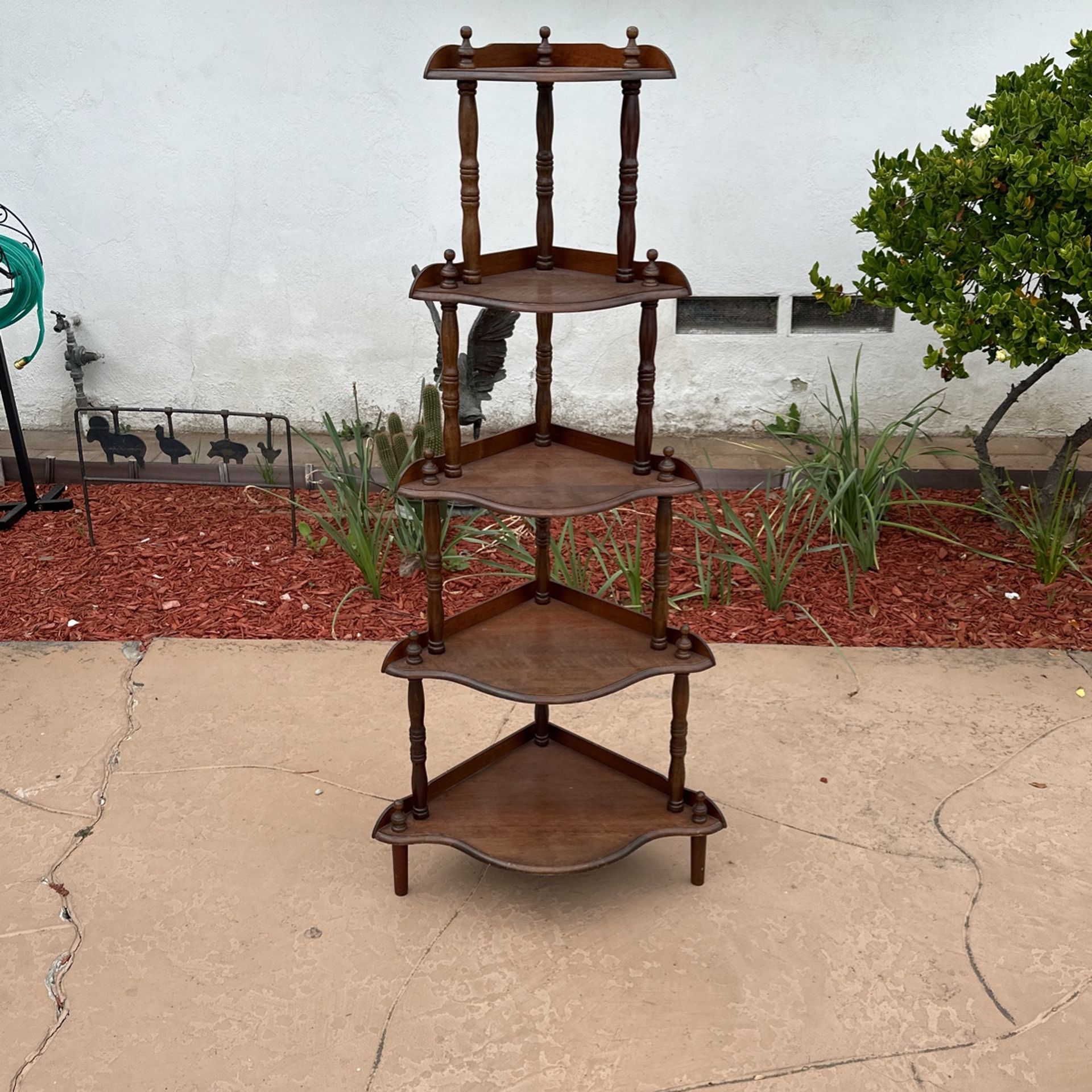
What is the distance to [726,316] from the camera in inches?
240

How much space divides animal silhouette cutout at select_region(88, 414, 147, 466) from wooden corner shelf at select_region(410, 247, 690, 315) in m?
2.83

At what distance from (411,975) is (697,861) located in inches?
30.9

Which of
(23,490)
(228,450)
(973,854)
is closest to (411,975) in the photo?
(973,854)

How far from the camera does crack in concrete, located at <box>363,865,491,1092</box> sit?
261 centimetres

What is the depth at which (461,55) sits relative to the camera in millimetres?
2512

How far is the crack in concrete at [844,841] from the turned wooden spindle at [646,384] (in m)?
1.17

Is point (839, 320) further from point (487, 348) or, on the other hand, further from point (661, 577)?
point (661, 577)

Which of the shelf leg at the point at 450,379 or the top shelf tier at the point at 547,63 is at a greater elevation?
the top shelf tier at the point at 547,63

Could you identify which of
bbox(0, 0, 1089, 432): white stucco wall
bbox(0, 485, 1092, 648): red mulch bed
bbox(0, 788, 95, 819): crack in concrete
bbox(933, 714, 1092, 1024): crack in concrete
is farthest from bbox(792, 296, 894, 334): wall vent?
bbox(0, 788, 95, 819): crack in concrete

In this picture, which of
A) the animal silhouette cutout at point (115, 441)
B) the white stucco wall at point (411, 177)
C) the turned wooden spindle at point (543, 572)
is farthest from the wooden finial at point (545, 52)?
the animal silhouette cutout at point (115, 441)

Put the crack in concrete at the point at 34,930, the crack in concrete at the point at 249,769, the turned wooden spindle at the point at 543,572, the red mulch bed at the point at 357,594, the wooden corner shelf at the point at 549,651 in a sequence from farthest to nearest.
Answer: the red mulch bed at the point at 357,594
the crack in concrete at the point at 249,769
the turned wooden spindle at the point at 543,572
the crack in concrete at the point at 34,930
the wooden corner shelf at the point at 549,651

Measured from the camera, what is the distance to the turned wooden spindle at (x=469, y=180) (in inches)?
100

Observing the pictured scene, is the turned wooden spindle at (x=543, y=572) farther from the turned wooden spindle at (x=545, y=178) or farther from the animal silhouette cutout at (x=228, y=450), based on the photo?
the animal silhouette cutout at (x=228, y=450)

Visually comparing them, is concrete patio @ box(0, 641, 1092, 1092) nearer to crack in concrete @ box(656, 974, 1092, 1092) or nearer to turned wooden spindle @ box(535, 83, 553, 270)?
crack in concrete @ box(656, 974, 1092, 1092)
